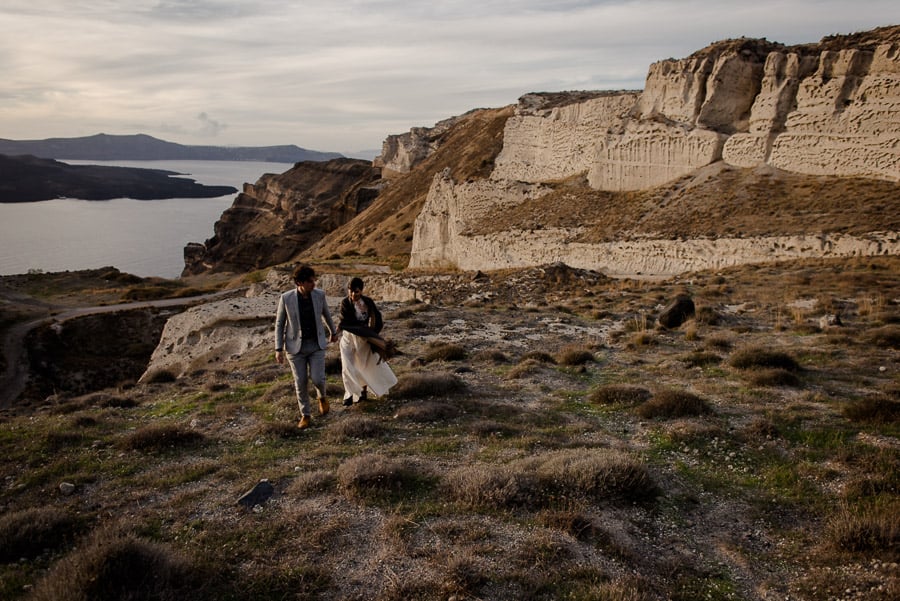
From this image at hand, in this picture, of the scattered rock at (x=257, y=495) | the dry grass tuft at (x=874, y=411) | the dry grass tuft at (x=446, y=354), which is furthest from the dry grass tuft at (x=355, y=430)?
the dry grass tuft at (x=874, y=411)

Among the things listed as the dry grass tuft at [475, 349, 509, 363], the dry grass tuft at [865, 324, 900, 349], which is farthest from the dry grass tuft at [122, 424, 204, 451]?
the dry grass tuft at [865, 324, 900, 349]

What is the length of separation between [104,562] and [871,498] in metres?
6.02

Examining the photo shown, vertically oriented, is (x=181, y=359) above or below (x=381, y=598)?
below

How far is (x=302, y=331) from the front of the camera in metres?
7.40

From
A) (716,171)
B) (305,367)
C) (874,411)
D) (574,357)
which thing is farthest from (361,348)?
(716,171)

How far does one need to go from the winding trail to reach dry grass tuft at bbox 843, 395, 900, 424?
28.7 m

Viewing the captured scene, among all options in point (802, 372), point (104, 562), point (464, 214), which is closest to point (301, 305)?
point (104, 562)

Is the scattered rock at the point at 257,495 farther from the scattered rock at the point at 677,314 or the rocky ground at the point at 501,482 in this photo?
the scattered rock at the point at 677,314

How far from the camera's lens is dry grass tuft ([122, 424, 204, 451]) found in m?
6.74

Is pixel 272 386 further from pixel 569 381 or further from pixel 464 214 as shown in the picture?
pixel 464 214

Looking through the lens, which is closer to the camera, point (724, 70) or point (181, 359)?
point (181, 359)

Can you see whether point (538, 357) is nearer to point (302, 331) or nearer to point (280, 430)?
point (302, 331)

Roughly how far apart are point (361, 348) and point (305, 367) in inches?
35.2

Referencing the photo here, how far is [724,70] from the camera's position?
27.2m
